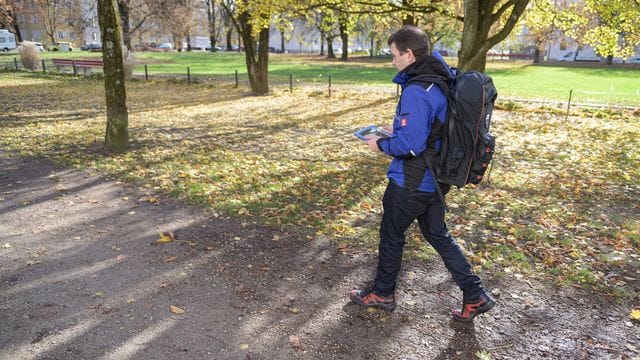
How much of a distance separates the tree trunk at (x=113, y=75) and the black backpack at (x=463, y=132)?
23.5 ft

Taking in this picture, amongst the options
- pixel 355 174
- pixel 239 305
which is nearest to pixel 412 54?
pixel 239 305

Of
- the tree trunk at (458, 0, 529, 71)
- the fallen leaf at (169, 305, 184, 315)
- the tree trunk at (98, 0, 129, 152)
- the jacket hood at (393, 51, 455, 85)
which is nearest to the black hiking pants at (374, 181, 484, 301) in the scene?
the jacket hood at (393, 51, 455, 85)

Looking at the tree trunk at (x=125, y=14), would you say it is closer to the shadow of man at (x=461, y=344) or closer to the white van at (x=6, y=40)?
the white van at (x=6, y=40)

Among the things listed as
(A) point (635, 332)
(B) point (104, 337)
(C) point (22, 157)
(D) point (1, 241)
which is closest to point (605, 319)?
(A) point (635, 332)

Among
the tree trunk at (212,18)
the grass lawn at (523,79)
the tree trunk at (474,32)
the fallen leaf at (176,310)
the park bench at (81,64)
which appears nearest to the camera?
the fallen leaf at (176,310)

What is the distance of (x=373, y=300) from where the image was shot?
380 cm

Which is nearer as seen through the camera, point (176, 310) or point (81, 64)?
point (176, 310)

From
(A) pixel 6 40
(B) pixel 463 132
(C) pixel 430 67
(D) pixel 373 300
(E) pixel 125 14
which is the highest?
(E) pixel 125 14

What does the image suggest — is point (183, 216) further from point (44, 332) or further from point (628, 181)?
point (628, 181)

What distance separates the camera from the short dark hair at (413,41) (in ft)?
10.2

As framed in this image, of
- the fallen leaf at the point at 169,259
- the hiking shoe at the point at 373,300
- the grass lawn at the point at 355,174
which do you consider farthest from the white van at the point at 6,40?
the hiking shoe at the point at 373,300

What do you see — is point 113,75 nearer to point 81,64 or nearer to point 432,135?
point 432,135

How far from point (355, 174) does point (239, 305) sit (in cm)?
454

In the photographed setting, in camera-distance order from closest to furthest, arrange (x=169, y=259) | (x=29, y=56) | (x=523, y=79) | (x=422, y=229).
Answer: (x=422, y=229), (x=169, y=259), (x=29, y=56), (x=523, y=79)
